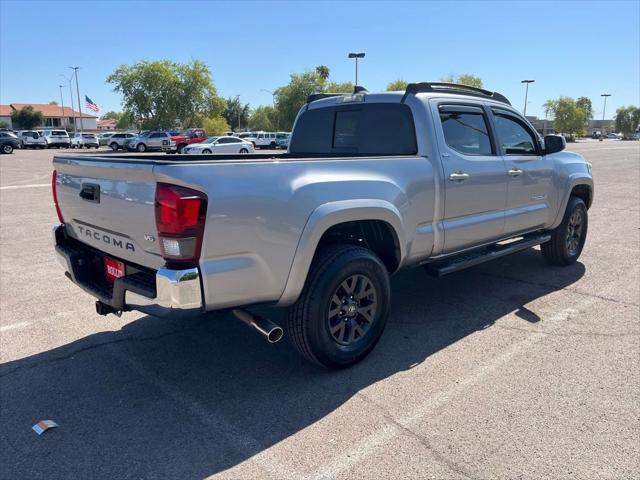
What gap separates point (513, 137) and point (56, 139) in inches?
2117

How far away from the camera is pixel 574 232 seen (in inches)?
253

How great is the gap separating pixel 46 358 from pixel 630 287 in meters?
5.81

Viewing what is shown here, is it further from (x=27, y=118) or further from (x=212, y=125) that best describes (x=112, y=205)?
(x=27, y=118)

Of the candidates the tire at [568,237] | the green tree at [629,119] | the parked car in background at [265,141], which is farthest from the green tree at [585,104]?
the tire at [568,237]

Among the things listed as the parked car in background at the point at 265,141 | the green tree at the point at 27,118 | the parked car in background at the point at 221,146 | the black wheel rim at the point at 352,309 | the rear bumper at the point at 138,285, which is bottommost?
the black wheel rim at the point at 352,309

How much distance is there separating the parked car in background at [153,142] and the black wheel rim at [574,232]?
37.8 m

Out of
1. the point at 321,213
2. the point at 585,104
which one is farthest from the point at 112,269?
the point at 585,104

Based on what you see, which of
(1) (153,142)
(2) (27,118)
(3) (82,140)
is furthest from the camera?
(2) (27,118)

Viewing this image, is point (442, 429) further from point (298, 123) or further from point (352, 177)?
point (298, 123)

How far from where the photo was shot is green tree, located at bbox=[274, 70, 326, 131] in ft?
223

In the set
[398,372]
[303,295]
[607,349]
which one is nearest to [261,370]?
[303,295]

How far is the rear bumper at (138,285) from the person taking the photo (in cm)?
273

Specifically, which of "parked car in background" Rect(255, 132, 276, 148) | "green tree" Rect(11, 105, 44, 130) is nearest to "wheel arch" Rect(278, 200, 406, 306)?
"parked car in background" Rect(255, 132, 276, 148)

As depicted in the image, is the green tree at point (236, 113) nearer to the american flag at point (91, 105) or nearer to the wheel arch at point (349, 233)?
the american flag at point (91, 105)
